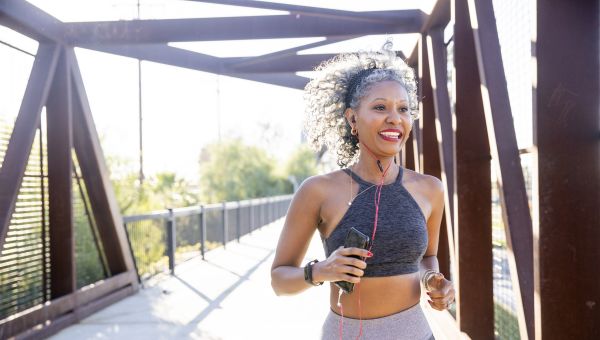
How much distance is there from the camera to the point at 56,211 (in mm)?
6520

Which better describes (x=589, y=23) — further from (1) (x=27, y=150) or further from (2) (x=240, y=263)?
(2) (x=240, y=263)

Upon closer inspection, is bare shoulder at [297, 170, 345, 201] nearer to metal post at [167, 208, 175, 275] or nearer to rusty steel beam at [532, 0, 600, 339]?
rusty steel beam at [532, 0, 600, 339]

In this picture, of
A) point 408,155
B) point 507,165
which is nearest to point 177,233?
point 408,155

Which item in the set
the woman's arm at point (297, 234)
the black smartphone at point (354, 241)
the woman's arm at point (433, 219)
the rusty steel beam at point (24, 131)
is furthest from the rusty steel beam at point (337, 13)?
the black smartphone at point (354, 241)

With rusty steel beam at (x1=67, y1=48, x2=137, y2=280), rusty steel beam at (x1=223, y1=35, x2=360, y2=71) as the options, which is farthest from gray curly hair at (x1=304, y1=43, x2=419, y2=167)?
rusty steel beam at (x1=67, y1=48, x2=137, y2=280)

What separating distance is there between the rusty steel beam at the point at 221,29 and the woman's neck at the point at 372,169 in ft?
13.1

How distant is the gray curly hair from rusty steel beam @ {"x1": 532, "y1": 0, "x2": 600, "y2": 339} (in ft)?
1.76

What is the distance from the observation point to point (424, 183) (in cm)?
233

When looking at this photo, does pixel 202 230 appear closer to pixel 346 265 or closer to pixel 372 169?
pixel 372 169

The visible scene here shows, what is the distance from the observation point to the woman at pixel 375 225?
2.08 m

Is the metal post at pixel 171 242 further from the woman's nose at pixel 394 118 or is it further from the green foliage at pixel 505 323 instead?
the woman's nose at pixel 394 118

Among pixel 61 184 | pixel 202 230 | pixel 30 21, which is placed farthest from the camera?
pixel 202 230

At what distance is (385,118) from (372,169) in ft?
0.66

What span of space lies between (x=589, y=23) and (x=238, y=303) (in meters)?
5.85
